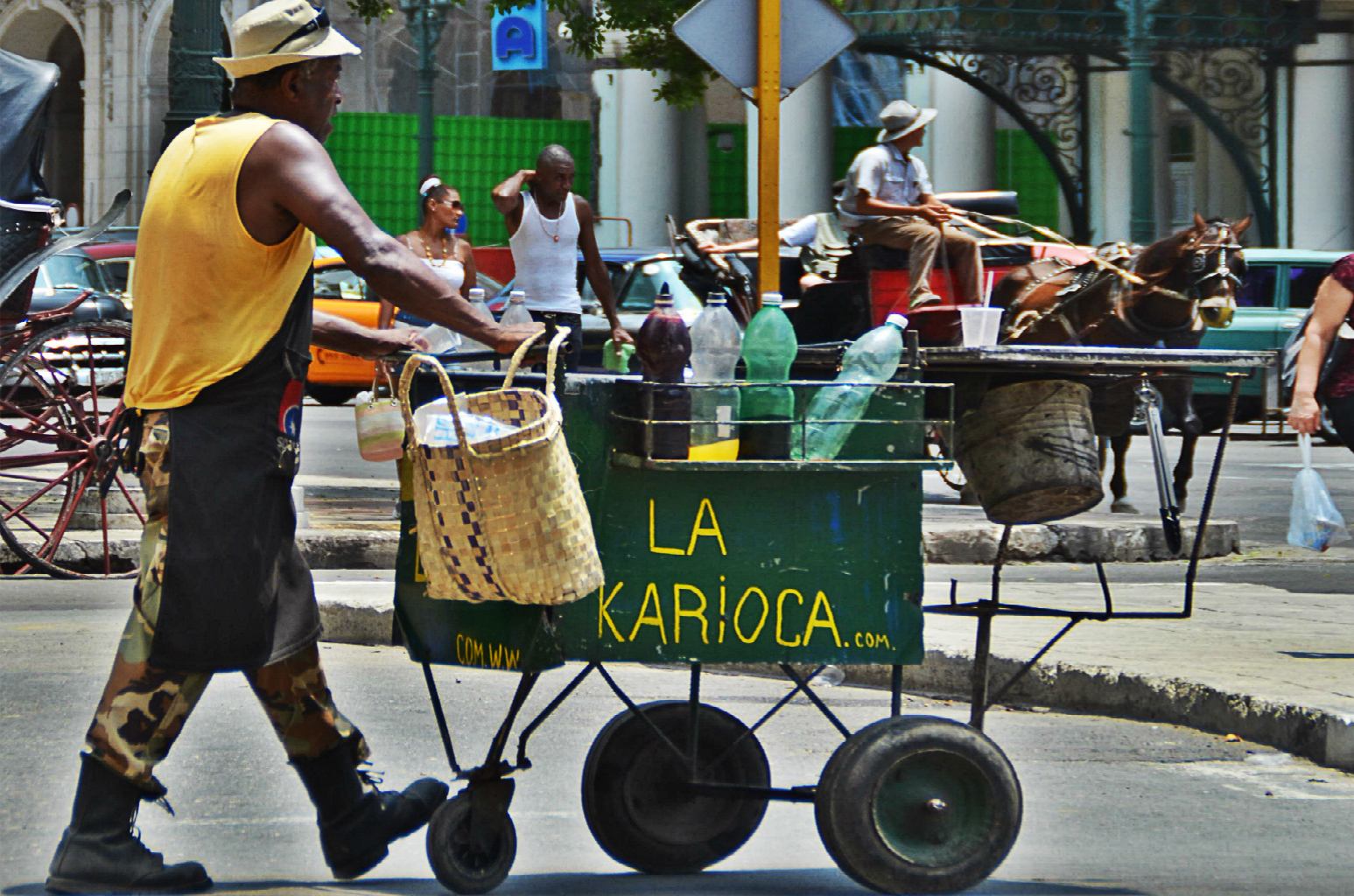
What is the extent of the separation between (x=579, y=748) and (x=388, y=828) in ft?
4.79

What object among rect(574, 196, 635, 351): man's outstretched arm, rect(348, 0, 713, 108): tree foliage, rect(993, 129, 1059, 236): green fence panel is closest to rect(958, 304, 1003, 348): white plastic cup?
rect(574, 196, 635, 351): man's outstretched arm

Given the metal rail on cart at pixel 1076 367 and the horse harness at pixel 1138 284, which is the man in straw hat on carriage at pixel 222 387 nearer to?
the metal rail on cart at pixel 1076 367

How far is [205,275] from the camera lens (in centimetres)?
346

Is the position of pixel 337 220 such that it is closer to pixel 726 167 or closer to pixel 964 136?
pixel 964 136

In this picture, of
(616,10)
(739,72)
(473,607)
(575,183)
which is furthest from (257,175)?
(575,183)

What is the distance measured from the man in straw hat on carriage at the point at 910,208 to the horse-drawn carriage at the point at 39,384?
4083 mm

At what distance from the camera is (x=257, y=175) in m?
3.42

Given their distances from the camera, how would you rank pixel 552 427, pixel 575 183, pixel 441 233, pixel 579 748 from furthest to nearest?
1. pixel 575 183
2. pixel 441 233
3. pixel 579 748
4. pixel 552 427

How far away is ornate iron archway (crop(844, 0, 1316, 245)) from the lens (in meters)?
16.4

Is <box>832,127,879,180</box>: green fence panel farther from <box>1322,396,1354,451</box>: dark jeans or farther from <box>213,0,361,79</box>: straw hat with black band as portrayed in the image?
<box>213,0,361,79</box>: straw hat with black band

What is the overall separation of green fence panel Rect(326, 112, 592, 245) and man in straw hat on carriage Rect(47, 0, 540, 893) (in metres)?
24.5

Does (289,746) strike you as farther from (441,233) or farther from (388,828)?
(441,233)

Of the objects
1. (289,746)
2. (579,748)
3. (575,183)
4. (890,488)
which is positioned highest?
(575,183)

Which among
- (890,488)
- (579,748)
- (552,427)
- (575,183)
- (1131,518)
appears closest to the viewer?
(552,427)
